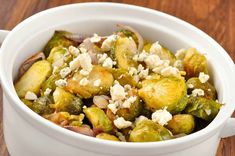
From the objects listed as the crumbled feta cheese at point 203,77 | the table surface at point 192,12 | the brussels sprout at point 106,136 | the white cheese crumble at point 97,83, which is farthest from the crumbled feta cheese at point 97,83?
the table surface at point 192,12

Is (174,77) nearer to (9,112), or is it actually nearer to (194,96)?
(194,96)

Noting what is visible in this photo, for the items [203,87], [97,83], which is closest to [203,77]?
[203,87]

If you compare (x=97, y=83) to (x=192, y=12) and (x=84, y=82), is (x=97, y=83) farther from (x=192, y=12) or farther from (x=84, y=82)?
(x=192, y=12)

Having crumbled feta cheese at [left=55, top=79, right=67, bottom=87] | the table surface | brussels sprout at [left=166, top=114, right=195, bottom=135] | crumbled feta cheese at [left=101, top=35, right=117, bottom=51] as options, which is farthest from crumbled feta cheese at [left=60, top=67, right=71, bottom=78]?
the table surface

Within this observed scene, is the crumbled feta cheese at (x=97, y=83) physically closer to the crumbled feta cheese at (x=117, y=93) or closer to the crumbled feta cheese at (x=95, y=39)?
the crumbled feta cheese at (x=117, y=93)

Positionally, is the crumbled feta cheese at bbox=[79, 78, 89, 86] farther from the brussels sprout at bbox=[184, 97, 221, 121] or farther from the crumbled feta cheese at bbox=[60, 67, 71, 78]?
the brussels sprout at bbox=[184, 97, 221, 121]

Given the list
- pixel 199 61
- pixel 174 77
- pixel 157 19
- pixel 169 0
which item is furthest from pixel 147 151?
pixel 169 0
